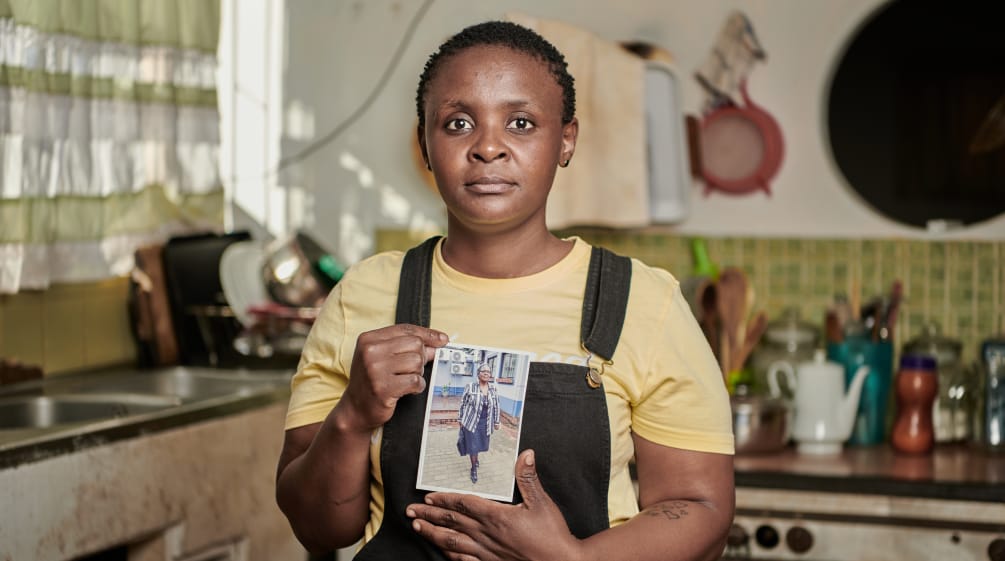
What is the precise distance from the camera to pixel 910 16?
8.86 feet

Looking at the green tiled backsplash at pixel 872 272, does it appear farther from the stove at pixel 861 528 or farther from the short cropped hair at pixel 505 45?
the short cropped hair at pixel 505 45

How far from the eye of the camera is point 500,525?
3.68ft

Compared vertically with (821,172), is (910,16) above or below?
above

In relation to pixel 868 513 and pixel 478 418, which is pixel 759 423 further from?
pixel 478 418

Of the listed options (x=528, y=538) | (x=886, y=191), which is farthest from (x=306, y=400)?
(x=886, y=191)

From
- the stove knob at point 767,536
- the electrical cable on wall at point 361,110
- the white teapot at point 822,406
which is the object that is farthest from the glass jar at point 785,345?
the electrical cable on wall at point 361,110

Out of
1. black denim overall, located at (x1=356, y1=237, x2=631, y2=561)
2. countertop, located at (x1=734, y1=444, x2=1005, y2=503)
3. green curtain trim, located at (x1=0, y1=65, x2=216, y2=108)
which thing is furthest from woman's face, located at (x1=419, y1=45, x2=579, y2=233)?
green curtain trim, located at (x1=0, y1=65, x2=216, y2=108)

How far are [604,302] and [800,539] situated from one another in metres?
1.31

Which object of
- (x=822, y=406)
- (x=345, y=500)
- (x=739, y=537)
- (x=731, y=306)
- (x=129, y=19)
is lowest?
(x=739, y=537)

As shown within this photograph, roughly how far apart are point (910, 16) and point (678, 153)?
0.62 meters

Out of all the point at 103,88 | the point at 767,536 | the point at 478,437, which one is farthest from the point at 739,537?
the point at 103,88

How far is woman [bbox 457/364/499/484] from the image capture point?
1.14 metres

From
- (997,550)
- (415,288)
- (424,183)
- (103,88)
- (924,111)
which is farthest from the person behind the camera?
(424,183)

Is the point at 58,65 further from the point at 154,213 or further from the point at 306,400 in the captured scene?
the point at 306,400
